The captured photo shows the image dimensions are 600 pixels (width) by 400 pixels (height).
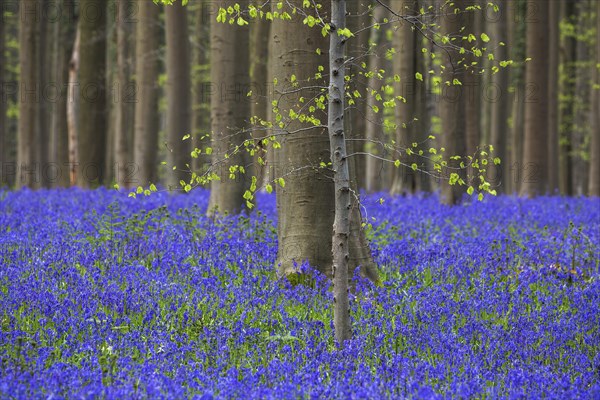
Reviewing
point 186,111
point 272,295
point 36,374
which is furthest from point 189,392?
point 186,111

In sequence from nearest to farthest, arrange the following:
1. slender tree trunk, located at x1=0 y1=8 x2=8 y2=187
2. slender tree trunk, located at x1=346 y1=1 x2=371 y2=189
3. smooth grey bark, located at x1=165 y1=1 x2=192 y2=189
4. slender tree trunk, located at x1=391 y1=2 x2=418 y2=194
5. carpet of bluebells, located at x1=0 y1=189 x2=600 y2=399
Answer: carpet of bluebells, located at x1=0 y1=189 x2=600 y2=399, slender tree trunk, located at x1=346 y1=1 x2=371 y2=189, smooth grey bark, located at x1=165 y1=1 x2=192 y2=189, slender tree trunk, located at x1=391 y1=2 x2=418 y2=194, slender tree trunk, located at x1=0 y1=8 x2=8 y2=187

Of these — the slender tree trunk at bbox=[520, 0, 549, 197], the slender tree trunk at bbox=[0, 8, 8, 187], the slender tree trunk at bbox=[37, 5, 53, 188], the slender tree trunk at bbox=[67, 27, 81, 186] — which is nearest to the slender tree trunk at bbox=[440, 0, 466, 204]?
the slender tree trunk at bbox=[520, 0, 549, 197]

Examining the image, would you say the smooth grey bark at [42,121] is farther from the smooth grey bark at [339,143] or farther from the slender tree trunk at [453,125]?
the smooth grey bark at [339,143]

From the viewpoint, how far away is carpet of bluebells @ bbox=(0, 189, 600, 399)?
16.7 feet

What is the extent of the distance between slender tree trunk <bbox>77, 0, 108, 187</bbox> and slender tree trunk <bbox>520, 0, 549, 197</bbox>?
35.5 ft

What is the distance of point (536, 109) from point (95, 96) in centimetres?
1094

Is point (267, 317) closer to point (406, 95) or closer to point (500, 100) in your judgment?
point (406, 95)

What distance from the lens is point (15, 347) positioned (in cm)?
531

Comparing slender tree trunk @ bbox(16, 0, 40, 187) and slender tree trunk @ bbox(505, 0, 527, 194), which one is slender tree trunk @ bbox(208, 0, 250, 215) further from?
slender tree trunk @ bbox(505, 0, 527, 194)

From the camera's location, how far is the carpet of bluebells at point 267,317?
16.7ft

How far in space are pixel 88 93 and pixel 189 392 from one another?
15401 mm

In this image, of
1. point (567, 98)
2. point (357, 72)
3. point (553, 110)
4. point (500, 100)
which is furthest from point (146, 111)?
point (567, 98)

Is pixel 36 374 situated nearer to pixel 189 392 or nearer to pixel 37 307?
pixel 189 392

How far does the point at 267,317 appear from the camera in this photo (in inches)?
264
